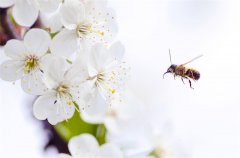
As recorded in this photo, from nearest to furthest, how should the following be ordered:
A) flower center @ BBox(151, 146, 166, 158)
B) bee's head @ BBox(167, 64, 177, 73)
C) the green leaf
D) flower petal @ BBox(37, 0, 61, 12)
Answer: flower petal @ BBox(37, 0, 61, 12) < bee's head @ BBox(167, 64, 177, 73) < the green leaf < flower center @ BBox(151, 146, 166, 158)

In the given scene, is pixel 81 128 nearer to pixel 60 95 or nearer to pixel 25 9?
pixel 60 95

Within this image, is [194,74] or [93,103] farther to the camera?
[194,74]

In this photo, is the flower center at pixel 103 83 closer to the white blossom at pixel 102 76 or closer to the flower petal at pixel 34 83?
the white blossom at pixel 102 76

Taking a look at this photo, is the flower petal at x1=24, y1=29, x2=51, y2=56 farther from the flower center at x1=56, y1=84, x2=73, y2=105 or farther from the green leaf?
the green leaf

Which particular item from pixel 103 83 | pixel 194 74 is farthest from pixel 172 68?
pixel 103 83

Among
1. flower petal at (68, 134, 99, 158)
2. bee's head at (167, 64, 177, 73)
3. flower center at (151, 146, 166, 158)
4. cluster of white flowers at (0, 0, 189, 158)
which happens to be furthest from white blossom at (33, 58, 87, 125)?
flower center at (151, 146, 166, 158)

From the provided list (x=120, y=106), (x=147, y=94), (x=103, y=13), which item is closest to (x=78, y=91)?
(x=103, y=13)
